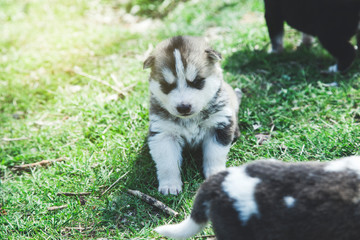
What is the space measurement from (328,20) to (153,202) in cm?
323

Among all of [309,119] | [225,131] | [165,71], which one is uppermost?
[165,71]

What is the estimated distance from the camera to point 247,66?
534cm

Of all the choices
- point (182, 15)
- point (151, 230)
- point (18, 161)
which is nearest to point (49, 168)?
point (18, 161)

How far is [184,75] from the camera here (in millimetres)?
3285

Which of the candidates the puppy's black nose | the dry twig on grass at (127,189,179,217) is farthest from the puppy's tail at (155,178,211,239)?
the puppy's black nose

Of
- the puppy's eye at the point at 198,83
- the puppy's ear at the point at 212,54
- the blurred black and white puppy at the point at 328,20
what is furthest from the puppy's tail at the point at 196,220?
the blurred black and white puppy at the point at 328,20

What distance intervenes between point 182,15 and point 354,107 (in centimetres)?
407

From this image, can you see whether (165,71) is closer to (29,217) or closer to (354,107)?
(29,217)

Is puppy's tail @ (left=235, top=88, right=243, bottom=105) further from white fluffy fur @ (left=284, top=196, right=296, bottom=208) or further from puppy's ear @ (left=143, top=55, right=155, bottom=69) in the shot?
white fluffy fur @ (left=284, top=196, right=296, bottom=208)

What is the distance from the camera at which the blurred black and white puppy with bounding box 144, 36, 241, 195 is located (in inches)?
130

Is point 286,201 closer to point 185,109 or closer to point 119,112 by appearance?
point 185,109

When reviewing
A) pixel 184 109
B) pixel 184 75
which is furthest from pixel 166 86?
pixel 184 109

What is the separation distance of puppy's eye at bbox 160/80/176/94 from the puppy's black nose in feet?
0.72

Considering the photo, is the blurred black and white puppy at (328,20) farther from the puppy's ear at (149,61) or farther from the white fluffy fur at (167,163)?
the white fluffy fur at (167,163)
